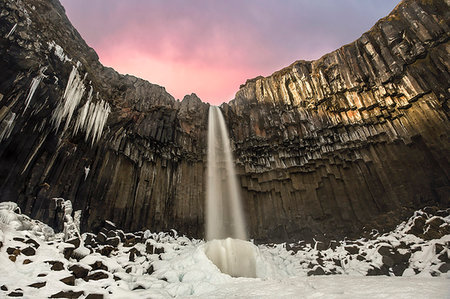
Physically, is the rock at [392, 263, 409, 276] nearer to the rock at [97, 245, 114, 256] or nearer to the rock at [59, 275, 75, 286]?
the rock at [59, 275, 75, 286]

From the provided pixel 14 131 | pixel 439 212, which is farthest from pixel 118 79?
pixel 439 212

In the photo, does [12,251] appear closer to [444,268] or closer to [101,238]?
[101,238]

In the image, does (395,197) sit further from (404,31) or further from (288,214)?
(404,31)

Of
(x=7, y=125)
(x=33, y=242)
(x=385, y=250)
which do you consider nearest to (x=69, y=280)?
(x=33, y=242)

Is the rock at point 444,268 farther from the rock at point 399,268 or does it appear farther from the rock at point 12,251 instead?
the rock at point 12,251

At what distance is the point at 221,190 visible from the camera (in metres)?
20.9

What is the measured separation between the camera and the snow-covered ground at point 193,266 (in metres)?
6.04

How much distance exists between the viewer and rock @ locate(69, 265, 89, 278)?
26.5 ft

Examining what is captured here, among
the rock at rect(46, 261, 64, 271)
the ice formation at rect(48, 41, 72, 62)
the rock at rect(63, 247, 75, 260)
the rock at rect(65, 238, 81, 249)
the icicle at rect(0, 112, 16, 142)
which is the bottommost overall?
the rock at rect(46, 261, 64, 271)

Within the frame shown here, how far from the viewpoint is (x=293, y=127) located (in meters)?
19.8

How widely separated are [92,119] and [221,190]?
11.9m

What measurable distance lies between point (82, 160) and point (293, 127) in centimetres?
1604

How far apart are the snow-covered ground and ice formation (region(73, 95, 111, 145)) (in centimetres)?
480

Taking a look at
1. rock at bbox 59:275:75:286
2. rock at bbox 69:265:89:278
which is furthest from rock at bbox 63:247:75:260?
rock at bbox 59:275:75:286
